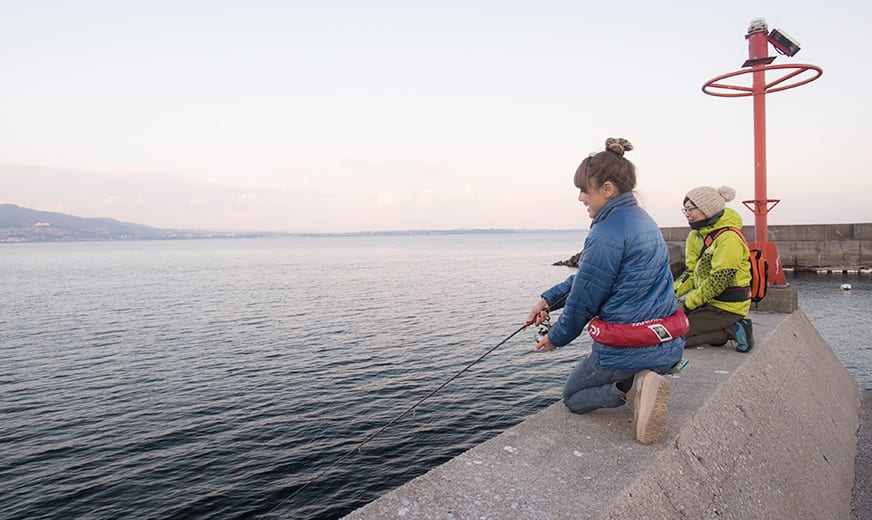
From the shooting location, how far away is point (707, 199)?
6312mm

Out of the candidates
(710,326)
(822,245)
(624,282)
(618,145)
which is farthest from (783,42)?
(822,245)

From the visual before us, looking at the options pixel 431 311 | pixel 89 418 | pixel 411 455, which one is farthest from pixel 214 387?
pixel 431 311

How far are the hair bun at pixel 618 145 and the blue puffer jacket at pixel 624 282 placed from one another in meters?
0.34

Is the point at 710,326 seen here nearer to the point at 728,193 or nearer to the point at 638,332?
the point at 728,193

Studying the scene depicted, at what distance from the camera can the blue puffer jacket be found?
3709 mm

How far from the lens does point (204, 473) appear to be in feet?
30.9

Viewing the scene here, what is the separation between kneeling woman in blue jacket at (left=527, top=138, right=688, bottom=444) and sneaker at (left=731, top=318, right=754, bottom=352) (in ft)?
10.4

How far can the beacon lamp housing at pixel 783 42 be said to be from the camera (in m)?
10.4

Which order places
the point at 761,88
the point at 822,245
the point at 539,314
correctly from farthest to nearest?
the point at 822,245 < the point at 761,88 < the point at 539,314

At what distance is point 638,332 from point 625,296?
311mm

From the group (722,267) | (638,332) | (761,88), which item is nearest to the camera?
(638,332)

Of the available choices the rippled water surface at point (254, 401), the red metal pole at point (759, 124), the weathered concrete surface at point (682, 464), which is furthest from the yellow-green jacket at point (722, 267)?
the rippled water surface at point (254, 401)

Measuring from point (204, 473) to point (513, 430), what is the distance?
7.45 metres

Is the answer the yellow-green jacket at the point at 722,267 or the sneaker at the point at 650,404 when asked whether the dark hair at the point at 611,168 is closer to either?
the sneaker at the point at 650,404
